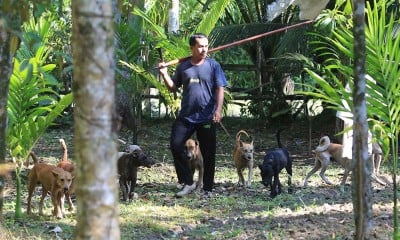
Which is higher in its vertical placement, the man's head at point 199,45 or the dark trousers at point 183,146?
the man's head at point 199,45

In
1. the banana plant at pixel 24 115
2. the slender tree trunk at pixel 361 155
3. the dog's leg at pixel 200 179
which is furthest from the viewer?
the dog's leg at pixel 200 179

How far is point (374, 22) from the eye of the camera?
213 inches

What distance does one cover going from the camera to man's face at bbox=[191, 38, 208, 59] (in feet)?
27.7

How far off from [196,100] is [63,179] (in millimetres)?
2114

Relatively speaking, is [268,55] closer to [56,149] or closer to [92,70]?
[56,149]

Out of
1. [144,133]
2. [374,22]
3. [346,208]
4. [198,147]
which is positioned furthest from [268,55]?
[374,22]

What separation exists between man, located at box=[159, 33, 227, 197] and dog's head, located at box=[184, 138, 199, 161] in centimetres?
10

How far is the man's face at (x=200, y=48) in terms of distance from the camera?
843 cm

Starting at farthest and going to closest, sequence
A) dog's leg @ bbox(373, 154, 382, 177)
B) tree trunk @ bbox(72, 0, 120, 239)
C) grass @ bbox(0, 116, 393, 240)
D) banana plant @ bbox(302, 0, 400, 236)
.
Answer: dog's leg @ bbox(373, 154, 382, 177)
grass @ bbox(0, 116, 393, 240)
banana plant @ bbox(302, 0, 400, 236)
tree trunk @ bbox(72, 0, 120, 239)

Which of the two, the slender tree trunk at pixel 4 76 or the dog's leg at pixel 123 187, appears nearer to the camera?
the slender tree trunk at pixel 4 76

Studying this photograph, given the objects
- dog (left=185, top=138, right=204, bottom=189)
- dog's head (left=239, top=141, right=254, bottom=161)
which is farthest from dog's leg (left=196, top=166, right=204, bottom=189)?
dog's head (left=239, top=141, right=254, bottom=161)

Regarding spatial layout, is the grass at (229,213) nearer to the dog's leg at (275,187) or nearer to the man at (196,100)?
the dog's leg at (275,187)

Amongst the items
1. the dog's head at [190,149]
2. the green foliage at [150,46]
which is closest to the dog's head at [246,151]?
the dog's head at [190,149]

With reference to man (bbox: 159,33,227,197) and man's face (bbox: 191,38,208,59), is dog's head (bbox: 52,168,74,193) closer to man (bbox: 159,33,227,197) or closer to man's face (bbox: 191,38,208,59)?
man (bbox: 159,33,227,197)
